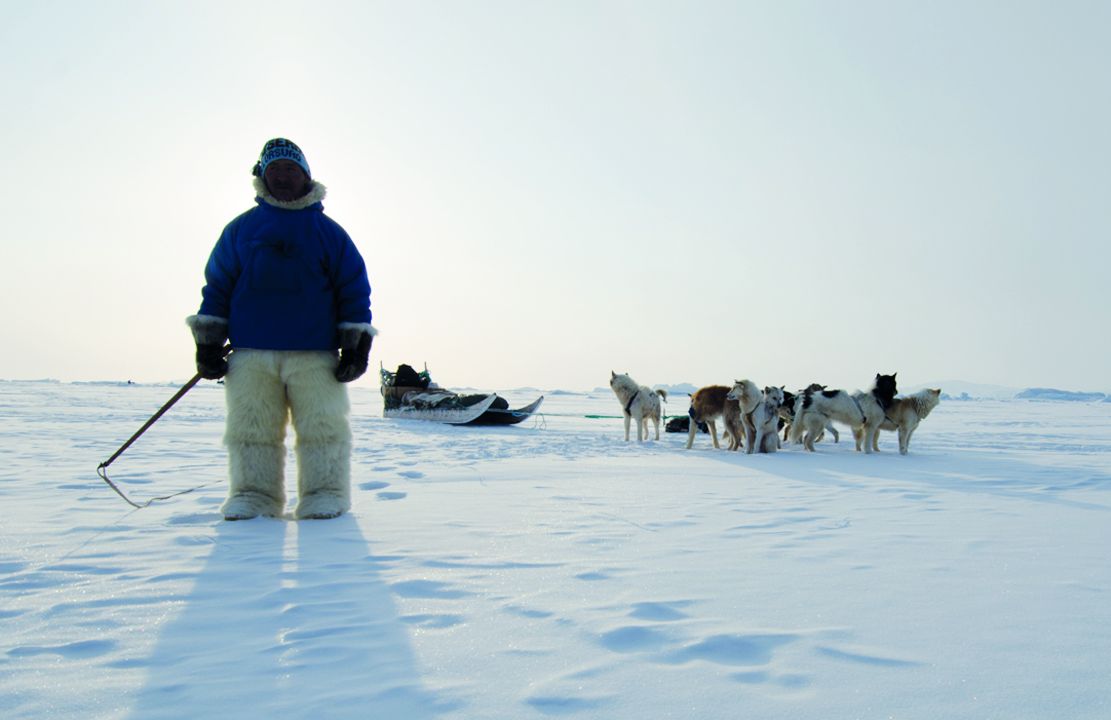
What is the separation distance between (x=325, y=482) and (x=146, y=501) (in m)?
1.39

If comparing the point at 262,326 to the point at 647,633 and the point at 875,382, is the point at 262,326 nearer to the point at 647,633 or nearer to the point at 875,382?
the point at 647,633

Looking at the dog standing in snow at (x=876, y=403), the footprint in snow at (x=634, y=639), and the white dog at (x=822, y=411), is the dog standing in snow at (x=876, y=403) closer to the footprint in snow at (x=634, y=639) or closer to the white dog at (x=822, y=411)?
the white dog at (x=822, y=411)

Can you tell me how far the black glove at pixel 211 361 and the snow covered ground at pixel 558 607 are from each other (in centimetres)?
87

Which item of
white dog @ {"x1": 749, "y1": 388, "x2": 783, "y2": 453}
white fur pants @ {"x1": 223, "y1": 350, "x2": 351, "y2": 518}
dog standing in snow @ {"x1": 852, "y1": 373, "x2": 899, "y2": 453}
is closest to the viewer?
white fur pants @ {"x1": 223, "y1": 350, "x2": 351, "y2": 518}

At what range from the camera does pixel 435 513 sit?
4.07 m

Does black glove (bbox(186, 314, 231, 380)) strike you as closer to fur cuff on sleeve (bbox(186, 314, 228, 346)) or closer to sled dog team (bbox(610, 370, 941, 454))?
fur cuff on sleeve (bbox(186, 314, 228, 346))

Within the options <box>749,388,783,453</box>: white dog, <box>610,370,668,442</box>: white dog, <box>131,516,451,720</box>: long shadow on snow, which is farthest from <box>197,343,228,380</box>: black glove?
<box>610,370,668,442</box>: white dog

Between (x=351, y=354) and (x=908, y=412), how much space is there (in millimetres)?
8814

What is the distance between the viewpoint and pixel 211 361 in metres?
4.06

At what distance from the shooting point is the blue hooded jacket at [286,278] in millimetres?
4043

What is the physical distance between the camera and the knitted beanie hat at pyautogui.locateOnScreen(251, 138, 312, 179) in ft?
13.8

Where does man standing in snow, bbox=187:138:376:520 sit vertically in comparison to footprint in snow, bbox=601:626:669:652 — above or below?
above

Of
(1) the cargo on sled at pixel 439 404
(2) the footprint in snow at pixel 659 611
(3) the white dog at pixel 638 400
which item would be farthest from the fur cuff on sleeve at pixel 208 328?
(1) the cargo on sled at pixel 439 404

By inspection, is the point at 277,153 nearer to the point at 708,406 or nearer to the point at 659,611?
the point at 659,611
